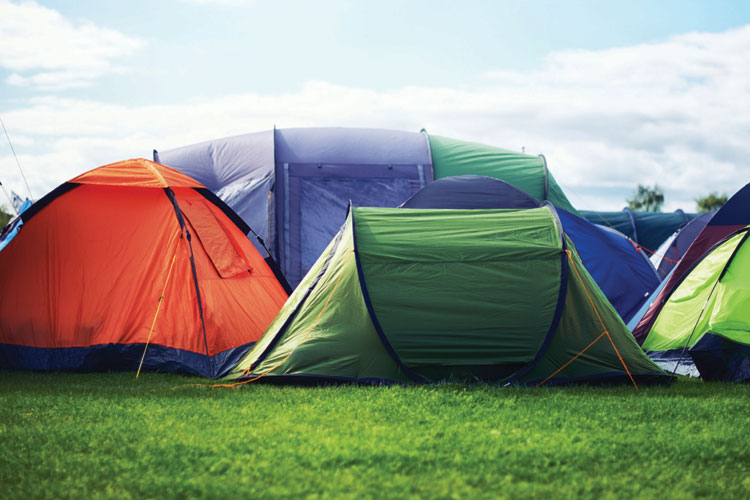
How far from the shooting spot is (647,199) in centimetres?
3959

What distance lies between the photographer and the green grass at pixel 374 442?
3.46 metres

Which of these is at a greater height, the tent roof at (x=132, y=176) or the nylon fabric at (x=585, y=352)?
the tent roof at (x=132, y=176)

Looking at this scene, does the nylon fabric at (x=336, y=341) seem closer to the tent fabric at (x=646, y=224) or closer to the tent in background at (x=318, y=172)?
the tent in background at (x=318, y=172)

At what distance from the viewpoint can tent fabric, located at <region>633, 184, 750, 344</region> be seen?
7359 mm

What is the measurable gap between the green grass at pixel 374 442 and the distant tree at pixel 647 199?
3560 cm

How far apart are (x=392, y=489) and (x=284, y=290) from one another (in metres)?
4.54

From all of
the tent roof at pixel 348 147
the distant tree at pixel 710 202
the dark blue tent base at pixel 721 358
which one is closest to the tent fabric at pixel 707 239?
the dark blue tent base at pixel 721 358

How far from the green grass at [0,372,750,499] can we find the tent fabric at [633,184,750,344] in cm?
185

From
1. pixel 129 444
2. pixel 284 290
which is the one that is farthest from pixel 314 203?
pixel 129 444

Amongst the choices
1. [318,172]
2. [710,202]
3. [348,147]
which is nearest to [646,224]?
[348,147]

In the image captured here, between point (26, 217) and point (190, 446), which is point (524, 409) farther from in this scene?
point (26, 217)

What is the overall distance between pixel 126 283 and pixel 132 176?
109 centimetres

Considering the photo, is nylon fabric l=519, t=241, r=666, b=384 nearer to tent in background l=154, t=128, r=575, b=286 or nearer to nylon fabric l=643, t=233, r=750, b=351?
nylon fabric l=643, t=233, r=750, b=351

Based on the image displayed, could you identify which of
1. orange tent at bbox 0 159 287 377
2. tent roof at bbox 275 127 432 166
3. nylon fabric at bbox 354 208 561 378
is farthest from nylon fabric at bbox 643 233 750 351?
tent roof at bbox 275 127 432 166
